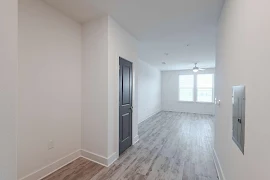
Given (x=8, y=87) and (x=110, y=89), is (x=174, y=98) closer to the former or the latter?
(x=110, y=89)

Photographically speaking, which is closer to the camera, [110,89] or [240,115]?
[240,115]

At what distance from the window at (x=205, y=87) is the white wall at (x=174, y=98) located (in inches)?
11.7

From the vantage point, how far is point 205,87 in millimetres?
7812

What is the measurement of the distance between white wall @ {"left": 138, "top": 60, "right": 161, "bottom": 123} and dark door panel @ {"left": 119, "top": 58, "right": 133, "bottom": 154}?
96.6 inches

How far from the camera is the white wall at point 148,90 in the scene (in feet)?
19.3

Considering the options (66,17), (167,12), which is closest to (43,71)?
(66,17)

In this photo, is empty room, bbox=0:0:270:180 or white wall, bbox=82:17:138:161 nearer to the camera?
empty room, bbox=0:0:270:180

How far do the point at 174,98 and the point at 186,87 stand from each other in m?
1.02

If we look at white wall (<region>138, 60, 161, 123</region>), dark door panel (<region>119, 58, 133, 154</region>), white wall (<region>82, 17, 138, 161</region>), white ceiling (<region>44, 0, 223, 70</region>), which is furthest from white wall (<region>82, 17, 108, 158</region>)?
white wall (<region>138, 60, 161, 123</region>)

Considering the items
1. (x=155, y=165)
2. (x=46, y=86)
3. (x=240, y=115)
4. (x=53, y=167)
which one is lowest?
(x=155, y=165)

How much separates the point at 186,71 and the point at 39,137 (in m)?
7.98

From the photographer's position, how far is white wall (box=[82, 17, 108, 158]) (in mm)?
2486

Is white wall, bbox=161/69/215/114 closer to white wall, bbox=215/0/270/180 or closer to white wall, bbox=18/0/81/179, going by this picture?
white wall, bbox=18/0/81/179

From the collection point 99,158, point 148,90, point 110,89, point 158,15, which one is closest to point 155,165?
point 99,158
